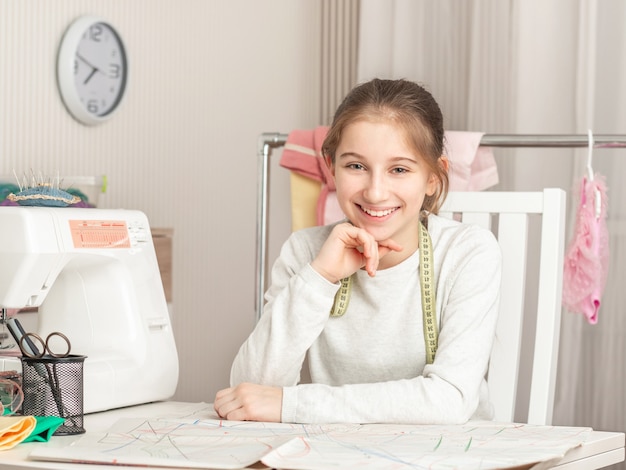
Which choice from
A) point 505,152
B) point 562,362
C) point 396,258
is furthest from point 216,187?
point 396,258

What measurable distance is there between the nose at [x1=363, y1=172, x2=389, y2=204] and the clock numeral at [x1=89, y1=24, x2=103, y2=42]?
166cm

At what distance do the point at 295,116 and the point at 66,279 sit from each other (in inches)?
86.2

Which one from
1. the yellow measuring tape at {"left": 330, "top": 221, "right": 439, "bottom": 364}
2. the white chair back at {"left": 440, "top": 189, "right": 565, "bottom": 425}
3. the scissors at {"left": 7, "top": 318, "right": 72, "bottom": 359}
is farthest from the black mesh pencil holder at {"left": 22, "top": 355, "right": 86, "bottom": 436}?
the white chair back at {"left": 440, "top": 189, "right": 565, "bottom": 425}

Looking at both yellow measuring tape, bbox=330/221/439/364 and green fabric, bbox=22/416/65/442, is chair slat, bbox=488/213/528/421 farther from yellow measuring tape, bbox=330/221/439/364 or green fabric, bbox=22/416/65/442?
green fabric, bbox=22/416/65/442

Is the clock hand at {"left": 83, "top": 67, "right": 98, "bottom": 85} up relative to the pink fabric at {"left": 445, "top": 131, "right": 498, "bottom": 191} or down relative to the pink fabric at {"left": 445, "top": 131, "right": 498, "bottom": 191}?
up

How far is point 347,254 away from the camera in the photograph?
4.65 feet

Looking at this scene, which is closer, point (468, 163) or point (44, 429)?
point (44, 429)

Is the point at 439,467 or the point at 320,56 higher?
the point at 320,56

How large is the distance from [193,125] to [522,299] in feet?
6.42

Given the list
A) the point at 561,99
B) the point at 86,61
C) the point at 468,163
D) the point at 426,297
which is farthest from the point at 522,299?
the point at 86,61

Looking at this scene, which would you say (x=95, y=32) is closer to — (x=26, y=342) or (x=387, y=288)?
(x=387, y=288)

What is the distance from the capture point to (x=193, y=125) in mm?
3303

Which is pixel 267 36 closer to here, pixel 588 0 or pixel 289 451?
pixel 588 0

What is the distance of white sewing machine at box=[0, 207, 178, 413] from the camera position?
4.34 feet
